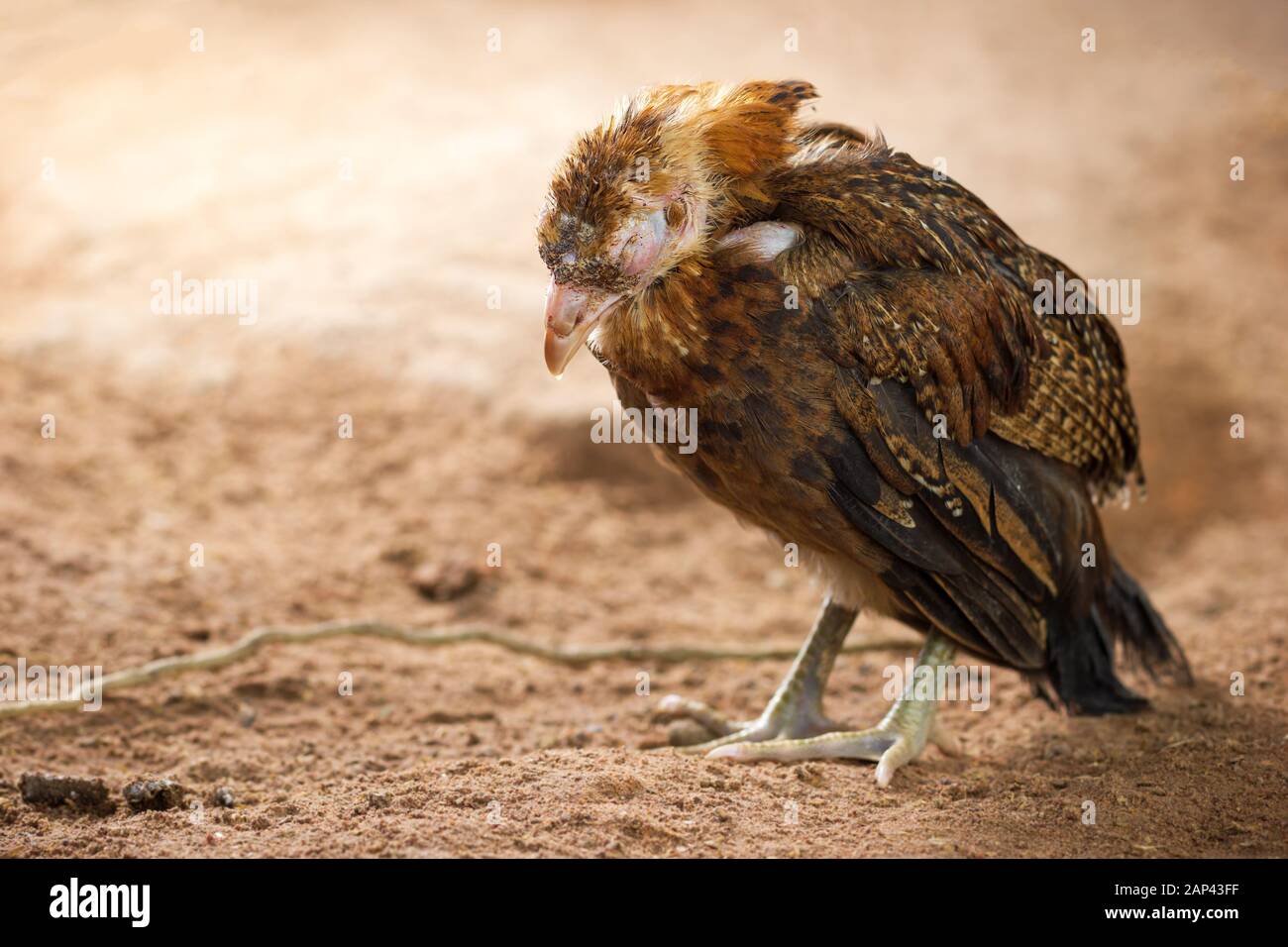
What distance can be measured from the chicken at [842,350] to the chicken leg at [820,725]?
1cm

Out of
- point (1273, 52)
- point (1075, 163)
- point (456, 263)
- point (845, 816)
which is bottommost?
point (845, 816)

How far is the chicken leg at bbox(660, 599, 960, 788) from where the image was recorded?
423 centimetres

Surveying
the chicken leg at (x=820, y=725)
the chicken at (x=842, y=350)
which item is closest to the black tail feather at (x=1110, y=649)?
the chicken at (x=842, y=350)

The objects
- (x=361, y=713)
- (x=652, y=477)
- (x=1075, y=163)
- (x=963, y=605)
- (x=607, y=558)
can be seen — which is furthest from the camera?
(x=1075, y=163)

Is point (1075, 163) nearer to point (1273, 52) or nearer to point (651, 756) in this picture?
point (1273, 52)

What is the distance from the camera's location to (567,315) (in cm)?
369

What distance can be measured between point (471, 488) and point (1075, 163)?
5486 mm

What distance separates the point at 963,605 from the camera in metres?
4.09

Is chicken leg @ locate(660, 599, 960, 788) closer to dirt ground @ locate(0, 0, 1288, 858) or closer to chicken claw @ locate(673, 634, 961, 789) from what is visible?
chicken claw @ locate(673, 634, 961, 789)

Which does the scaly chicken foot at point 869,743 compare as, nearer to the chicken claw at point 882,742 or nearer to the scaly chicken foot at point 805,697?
the chicken claw at point 882,742

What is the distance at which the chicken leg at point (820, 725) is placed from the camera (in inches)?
167

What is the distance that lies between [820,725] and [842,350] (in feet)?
5.18

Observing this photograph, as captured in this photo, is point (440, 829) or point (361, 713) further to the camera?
point (361, 713)

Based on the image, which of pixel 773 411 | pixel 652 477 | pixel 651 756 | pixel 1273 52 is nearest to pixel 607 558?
pixel 652 477
